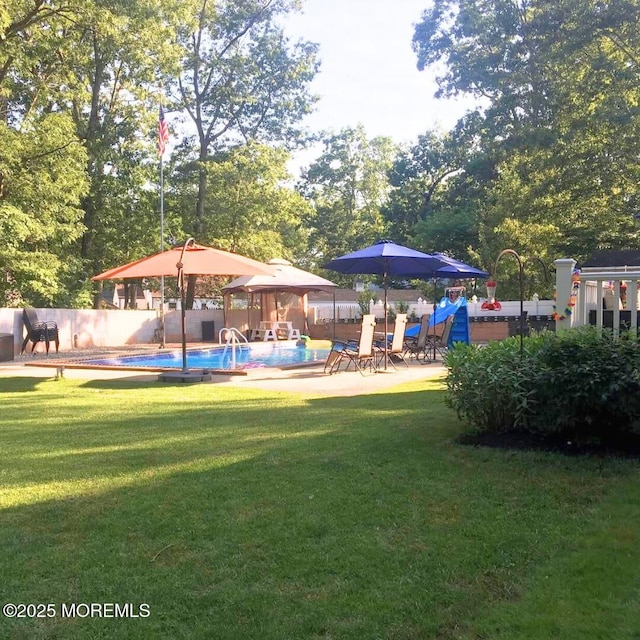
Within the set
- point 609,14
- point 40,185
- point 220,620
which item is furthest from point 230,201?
point 220,620

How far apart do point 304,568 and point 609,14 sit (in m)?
18.9

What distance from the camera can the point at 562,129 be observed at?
19844 millimetres

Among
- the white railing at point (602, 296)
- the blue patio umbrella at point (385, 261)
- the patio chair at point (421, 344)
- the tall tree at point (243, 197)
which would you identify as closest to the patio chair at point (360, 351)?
the blue patio umbrella at point (385, 261)

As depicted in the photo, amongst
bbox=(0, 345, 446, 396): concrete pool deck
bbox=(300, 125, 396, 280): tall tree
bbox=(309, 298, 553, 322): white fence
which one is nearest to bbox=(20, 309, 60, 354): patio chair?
bbox=(0, 345, 446, 396): concrete pool deck

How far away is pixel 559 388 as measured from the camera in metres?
4.62

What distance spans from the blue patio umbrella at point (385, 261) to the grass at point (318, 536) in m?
6.30

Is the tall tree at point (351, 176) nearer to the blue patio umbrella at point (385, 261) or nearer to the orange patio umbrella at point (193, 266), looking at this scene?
the blue patio umbrella at point (385, 261)

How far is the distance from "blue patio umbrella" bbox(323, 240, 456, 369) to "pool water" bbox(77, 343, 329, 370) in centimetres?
255

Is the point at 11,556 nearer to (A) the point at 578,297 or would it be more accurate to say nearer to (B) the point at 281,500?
(B) the point at 281,500

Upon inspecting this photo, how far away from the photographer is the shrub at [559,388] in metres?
4.45

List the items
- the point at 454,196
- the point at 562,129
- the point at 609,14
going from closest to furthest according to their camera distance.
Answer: the point at 609,14 < the point at 562,129 < the point at 454,196

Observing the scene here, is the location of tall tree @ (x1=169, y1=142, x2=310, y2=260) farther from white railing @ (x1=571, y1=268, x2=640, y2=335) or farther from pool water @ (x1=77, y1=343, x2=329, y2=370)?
white railing @ (x1=571, y1=268, x2=640, y2=335)

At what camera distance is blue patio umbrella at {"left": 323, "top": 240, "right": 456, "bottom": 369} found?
456 inches

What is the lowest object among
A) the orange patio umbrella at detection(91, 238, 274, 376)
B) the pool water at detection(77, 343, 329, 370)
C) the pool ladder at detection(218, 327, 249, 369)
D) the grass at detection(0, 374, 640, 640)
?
the grass at detection(0, 374, 640, 640)
